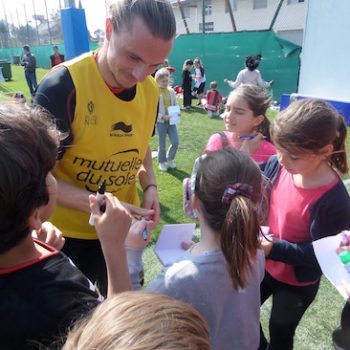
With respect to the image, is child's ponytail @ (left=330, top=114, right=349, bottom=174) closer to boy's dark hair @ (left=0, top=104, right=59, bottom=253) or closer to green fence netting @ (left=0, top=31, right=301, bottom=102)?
boy's dark hair @ (left=0, top=104, right=59, bottom=253)

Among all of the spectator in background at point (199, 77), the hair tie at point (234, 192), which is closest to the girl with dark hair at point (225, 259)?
the hair tie at point (234, 192)

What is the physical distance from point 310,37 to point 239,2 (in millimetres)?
15497

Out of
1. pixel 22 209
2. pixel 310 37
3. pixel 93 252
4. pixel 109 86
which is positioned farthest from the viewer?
pixel 310 37

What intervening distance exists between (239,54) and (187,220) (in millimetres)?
10115

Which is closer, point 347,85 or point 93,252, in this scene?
point 93,252

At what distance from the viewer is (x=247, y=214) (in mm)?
1228

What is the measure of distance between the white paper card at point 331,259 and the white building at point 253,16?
17998mm

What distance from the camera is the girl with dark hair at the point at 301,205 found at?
1685 millimetres

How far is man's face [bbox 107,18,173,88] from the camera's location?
1417 millimetres

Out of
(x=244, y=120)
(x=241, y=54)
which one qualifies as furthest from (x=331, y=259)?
(x=241, y=54)

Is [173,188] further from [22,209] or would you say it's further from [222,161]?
[22,209]

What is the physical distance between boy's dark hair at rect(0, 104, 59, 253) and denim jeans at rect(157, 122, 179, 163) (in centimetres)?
484

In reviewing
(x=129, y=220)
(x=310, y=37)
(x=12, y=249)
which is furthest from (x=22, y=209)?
(x=310, y=37)

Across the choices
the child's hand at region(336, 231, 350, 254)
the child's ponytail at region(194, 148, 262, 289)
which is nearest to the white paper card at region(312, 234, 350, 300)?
the child's hand at region(336, 231, 350, 254)
